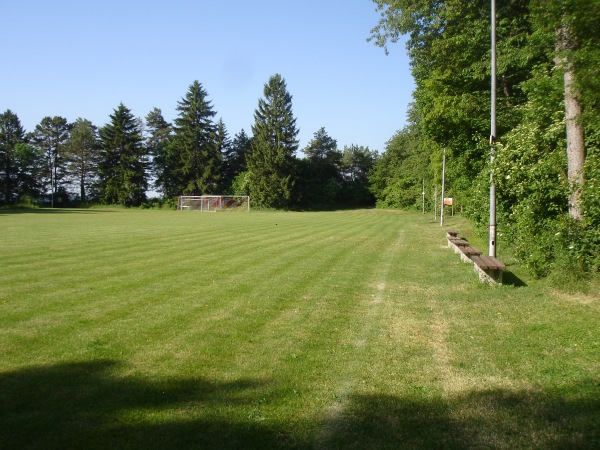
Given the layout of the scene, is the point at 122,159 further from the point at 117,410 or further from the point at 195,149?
the point at 117,410

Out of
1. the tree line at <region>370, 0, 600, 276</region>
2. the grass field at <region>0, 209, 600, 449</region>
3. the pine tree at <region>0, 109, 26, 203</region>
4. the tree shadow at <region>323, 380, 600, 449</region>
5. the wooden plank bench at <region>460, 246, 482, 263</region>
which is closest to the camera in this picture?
the tree shadow at <region>323, 380, 600, 449</region>

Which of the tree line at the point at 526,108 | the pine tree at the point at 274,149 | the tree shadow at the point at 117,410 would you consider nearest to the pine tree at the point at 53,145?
the pine tree at the point at 274,149

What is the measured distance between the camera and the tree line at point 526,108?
8.63 metres

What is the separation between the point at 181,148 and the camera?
7950cm

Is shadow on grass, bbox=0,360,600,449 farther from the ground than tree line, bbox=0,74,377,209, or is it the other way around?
tree line, bbox=0,74,377,209

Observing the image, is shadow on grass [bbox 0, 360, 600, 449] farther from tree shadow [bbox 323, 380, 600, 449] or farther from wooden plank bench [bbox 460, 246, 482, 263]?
wooden plank bench [bbox 460, 246, 482, 263]

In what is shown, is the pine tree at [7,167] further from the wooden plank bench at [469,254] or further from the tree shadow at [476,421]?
the tree shadow at [476,421]

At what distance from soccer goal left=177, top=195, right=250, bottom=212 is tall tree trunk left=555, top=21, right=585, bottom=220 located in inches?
2546

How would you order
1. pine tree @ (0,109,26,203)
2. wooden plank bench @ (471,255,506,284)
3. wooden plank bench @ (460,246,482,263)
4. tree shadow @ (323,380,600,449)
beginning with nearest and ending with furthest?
1. tree shadow @ (323,380,600,449)
2. wooden plank bench @ (471,255,506,284)
3. wooden plank bench @ (460,246,482,263)
4. pine tree @ (0,109,26,203)

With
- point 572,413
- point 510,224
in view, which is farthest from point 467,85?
point 572,413

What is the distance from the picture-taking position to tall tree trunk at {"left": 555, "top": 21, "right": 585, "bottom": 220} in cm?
913

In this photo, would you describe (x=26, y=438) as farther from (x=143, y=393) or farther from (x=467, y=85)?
(x=467, y=85)

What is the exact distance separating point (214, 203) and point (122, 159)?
58.7 ft

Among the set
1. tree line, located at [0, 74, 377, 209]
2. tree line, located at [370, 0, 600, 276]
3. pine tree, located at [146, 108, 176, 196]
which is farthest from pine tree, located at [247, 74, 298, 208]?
tree line, located at [370, 0, 600, 276]
